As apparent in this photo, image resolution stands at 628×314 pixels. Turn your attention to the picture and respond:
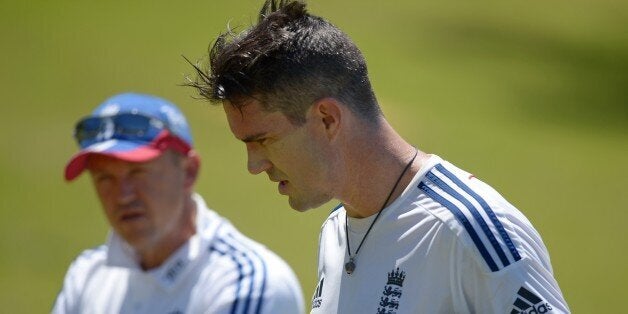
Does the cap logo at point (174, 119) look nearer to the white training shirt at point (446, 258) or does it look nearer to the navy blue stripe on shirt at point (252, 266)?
the navy blue stripe on shirt at point (252, 266)

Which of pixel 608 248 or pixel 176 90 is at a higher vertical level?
pixel 176 90

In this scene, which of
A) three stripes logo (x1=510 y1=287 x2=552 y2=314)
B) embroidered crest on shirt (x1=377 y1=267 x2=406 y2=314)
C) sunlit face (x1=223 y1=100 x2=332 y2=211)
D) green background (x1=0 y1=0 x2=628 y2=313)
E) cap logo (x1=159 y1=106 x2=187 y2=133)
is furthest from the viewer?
green background (x1=0 y1=0 x2=628 y2=313)

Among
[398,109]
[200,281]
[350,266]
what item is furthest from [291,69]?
[398,109]

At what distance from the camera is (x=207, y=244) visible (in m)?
2.82

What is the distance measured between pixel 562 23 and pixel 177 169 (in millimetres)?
11053

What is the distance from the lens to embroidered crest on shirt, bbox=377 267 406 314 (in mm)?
3557

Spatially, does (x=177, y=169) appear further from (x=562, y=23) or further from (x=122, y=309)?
(x=562, y=23)

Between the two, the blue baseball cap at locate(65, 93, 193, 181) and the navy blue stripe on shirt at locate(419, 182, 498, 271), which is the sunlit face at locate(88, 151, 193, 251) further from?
the navy blue stripe on shirt at locate(419, 182, 498, 271)

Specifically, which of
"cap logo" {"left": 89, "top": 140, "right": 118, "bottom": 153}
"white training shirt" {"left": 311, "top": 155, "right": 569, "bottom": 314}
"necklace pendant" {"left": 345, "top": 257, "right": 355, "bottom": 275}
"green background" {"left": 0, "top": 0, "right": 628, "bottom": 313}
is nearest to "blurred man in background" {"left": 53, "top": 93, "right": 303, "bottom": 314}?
"cap logo" {"left": 89, "top": 140, "right": 118, "bottom": 153}

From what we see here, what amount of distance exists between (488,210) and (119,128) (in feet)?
3.93


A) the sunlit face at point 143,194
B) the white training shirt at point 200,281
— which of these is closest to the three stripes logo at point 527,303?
the white training shirt at point 200,281

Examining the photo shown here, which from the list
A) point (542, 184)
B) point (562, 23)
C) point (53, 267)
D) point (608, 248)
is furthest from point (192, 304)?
point (562, 23)

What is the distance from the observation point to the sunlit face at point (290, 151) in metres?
3.70

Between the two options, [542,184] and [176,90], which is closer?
[542,184]
